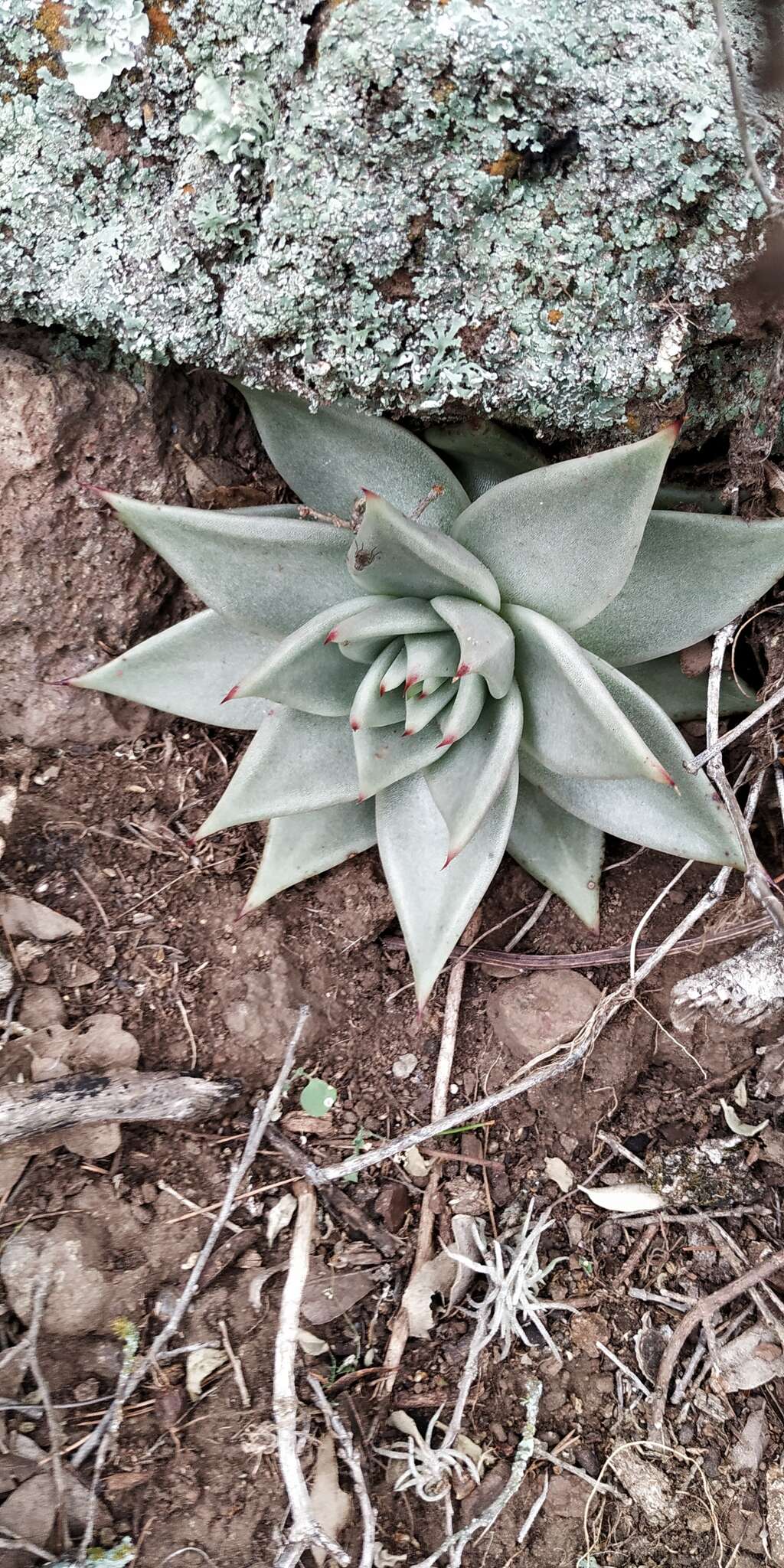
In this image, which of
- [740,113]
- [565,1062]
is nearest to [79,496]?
[740,113]

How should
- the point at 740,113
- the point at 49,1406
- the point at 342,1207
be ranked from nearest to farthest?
the point at 740,113 < the point at 49,1406 < the point at 342,1207

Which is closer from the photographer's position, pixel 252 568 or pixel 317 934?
pixel 252 568

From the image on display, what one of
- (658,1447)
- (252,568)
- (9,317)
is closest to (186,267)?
(9,317)

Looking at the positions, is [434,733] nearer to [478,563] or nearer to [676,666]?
[478,563]

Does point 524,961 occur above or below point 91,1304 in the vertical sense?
above

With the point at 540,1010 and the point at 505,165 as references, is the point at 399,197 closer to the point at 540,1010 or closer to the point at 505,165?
the point at 505,165

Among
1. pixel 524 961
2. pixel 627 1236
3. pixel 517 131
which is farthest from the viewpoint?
pixel 524 961

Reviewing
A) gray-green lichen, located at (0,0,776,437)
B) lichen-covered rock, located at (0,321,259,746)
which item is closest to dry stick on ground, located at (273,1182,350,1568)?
lichen-covered rock, located at (0,321,259,746)

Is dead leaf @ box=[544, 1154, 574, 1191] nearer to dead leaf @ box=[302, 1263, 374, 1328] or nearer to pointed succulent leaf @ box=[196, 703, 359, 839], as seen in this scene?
dead leaf @ box=[302, 1263, 374, 1328]
